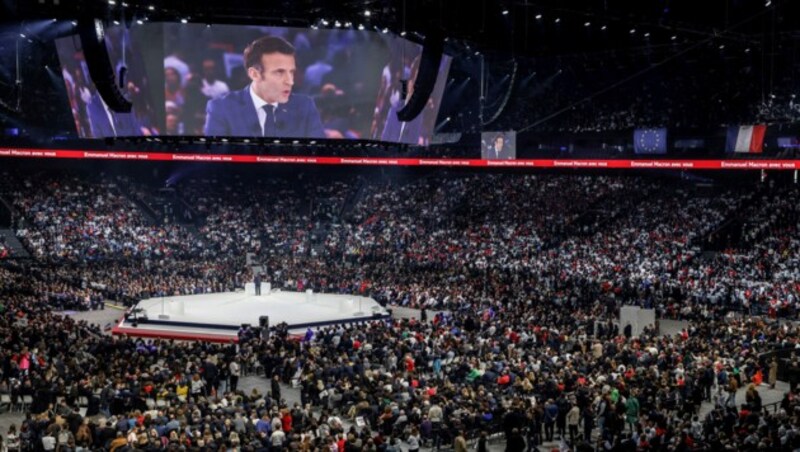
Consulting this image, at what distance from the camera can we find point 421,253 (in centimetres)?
4009

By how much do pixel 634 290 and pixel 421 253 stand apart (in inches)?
457

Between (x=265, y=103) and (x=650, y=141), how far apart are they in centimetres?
1946

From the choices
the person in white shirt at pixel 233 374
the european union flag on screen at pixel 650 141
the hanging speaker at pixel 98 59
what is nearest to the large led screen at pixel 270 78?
the hanging speaker at pixel 98 59

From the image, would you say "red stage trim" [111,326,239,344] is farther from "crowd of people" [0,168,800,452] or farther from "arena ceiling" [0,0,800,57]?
"arena ceiling" [0,0,800,57]

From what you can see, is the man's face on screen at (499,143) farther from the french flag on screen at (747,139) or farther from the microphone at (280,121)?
the microphone at (280,121)

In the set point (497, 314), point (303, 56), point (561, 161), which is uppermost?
point (303, 56)

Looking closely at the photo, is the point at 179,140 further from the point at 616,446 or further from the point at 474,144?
the point at 616,446

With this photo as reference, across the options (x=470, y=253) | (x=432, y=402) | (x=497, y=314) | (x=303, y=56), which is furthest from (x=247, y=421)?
(x=470, y=253)

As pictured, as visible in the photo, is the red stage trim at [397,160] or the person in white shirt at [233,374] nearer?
the person in white shirt at [233,374]

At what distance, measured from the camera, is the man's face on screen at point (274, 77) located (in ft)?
103

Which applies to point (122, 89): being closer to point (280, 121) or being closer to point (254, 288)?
point (280, 121)

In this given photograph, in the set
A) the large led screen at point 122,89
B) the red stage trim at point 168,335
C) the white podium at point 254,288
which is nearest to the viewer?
the red stage trim at point 168,335

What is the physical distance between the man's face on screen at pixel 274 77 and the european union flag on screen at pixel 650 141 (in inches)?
721

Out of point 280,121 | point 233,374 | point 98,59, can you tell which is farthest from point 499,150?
point 233,374
